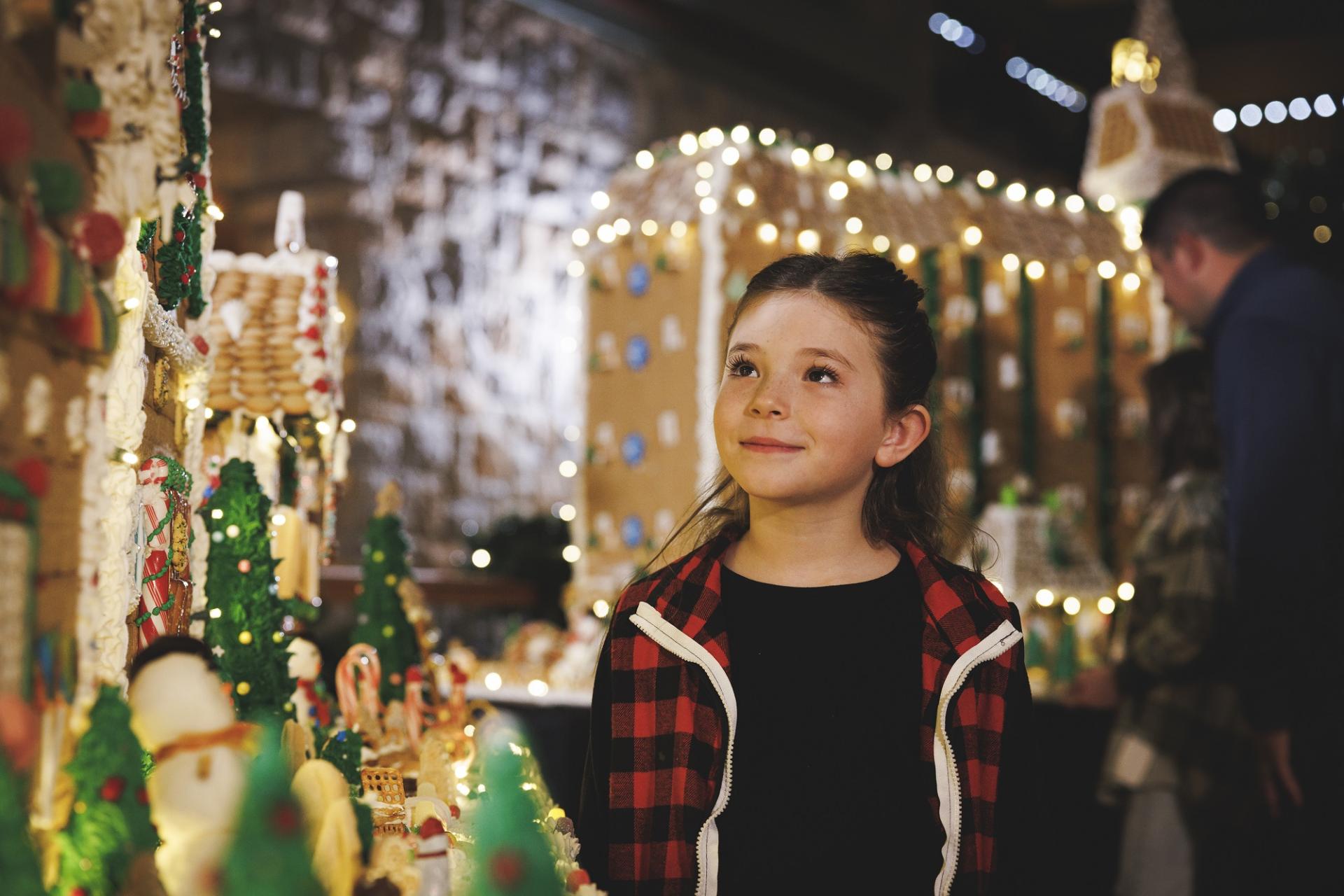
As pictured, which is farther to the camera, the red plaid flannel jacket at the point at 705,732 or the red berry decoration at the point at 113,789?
the red plaid flannel jacket at the point at 705,732

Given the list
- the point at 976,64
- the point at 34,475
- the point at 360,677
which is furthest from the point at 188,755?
the point at 976,64

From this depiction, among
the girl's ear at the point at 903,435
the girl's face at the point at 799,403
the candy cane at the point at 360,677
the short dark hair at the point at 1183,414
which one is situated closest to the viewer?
the girl's face at the point at 799,403

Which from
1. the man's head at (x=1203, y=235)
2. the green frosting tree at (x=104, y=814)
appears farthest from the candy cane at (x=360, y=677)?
the man's head at (x=1203, y=235)

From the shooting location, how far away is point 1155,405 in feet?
12.8

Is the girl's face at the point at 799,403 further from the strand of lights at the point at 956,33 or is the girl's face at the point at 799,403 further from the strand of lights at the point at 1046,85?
the strand of lights at the point at 1046,85

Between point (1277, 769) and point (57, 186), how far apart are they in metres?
3.05

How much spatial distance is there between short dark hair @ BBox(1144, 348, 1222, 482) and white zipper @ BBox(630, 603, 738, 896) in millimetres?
2561

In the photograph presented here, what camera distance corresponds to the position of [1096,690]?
13.3 ft

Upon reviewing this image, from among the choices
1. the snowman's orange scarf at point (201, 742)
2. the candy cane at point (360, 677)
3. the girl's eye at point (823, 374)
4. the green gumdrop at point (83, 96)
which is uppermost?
the green gumdrop at point (83, 96)

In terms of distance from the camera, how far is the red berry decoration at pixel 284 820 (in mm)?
969

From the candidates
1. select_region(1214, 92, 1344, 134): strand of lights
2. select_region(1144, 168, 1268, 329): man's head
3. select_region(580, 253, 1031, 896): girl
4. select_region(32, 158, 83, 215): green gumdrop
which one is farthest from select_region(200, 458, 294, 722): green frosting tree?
select_region(1214, 92, 1344, 134): strand of lights

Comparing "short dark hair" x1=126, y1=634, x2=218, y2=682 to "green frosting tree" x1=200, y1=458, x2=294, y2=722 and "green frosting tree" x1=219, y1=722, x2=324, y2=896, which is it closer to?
"green frosting tree" x1=219, y1=722, x2=324, y2=896

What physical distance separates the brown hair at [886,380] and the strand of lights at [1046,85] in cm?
1058

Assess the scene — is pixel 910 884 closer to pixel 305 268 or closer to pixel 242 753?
pixel 242 753
